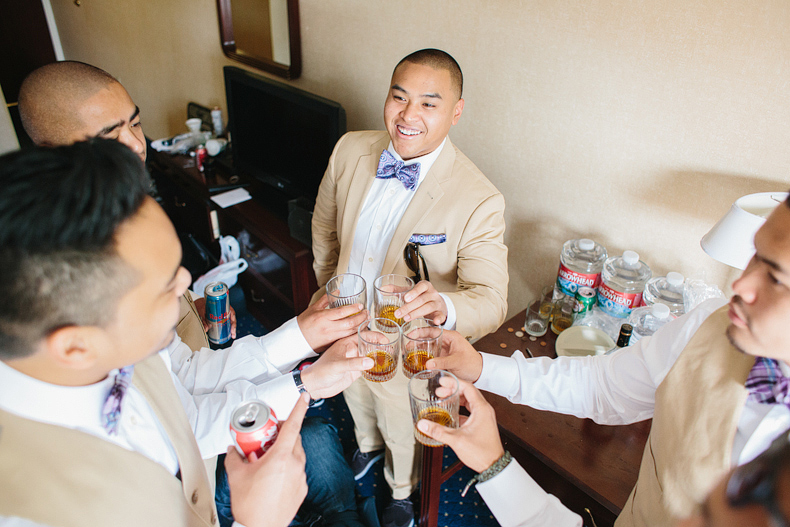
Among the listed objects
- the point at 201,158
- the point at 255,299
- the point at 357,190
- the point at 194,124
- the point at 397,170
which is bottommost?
the point at 255,299

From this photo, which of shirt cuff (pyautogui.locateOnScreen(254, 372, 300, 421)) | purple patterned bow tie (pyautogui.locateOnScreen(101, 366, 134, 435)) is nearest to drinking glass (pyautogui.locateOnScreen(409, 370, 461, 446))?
shirt cuff (pyautogui.locateOnScreen(254, 372, 300, 421))

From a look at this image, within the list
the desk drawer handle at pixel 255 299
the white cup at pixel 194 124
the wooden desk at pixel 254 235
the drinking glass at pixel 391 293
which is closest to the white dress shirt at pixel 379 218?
the drinking glass at pixel 391 293

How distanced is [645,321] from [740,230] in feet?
1.79

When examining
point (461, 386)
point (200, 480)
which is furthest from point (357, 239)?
point (200, 480)

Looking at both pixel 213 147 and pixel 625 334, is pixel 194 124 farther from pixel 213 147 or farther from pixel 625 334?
pixel 625 334

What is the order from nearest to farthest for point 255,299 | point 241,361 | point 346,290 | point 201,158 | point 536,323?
1. point 241,361
2. point 346,290
3. point 536,323
4. point 255,299
5. point 201,158

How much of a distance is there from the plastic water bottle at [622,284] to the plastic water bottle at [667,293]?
29 mm

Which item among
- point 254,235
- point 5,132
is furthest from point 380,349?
point 5,132

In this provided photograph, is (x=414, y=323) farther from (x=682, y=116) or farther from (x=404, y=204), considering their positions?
(x=682, y=116)

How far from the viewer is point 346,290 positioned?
1.68 m

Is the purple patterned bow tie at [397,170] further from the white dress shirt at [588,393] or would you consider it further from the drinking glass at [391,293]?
the white dress shirt at [588,393]

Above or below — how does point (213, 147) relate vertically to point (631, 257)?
below

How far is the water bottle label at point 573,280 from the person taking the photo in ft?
6.61

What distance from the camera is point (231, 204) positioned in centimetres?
325
